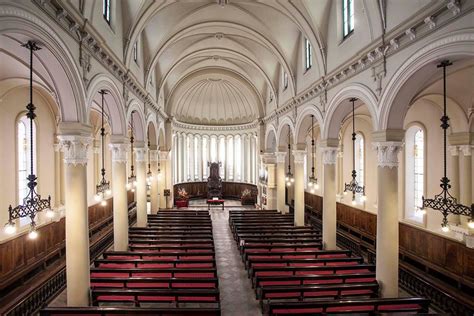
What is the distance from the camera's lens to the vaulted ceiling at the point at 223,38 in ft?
48.7

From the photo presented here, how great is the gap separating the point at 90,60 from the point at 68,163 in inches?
138

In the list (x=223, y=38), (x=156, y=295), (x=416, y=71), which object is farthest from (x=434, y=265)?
(x=223, y=38)

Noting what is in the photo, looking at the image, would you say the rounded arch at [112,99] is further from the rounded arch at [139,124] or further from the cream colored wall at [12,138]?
the cream colored wall at [12,138]

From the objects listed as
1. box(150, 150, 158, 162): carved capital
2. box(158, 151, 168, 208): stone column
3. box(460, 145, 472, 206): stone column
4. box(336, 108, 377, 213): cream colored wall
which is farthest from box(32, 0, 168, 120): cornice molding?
box(460, 145, 472, 206): stone column

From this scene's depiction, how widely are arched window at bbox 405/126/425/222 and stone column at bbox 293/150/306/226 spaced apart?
19.3ft

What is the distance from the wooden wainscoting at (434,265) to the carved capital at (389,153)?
4.55 m

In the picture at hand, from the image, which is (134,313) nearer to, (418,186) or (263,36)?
(418,186)

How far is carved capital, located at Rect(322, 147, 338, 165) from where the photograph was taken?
49.8 feet

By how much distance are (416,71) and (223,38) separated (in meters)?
17.0

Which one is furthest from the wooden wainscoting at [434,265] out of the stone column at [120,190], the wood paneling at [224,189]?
the wood paneling at [224,189]

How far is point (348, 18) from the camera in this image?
43.3 ft

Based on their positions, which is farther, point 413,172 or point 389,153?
point 413,172

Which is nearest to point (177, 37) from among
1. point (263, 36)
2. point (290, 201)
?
point (263, 36)

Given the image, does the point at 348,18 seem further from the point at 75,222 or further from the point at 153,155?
the point at 153,155
